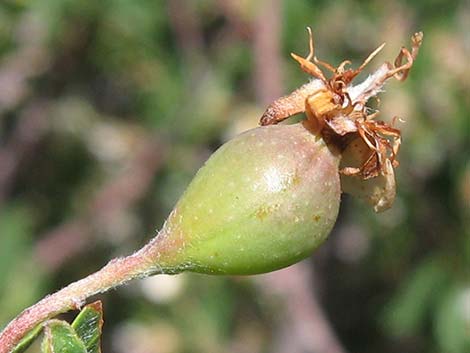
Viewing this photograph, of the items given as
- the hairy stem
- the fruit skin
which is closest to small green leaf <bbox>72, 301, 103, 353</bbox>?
the hairy stem

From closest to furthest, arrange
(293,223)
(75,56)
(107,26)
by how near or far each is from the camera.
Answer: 1. (293,223)
2. (107,26)
3. (75,56)

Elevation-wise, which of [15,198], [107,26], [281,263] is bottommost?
[15,198]

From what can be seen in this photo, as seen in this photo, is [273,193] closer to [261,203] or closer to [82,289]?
[261,203]

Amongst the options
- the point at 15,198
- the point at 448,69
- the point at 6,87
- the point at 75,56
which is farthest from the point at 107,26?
the point at 448,69

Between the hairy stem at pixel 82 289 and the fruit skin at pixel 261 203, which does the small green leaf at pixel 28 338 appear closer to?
the hairy stem at pixel 82 289

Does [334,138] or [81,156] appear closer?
[334,138]

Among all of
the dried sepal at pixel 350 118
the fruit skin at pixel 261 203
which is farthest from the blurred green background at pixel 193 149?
the fruit skin at pixel 261 203

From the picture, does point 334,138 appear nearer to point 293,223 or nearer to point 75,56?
point 293,223
